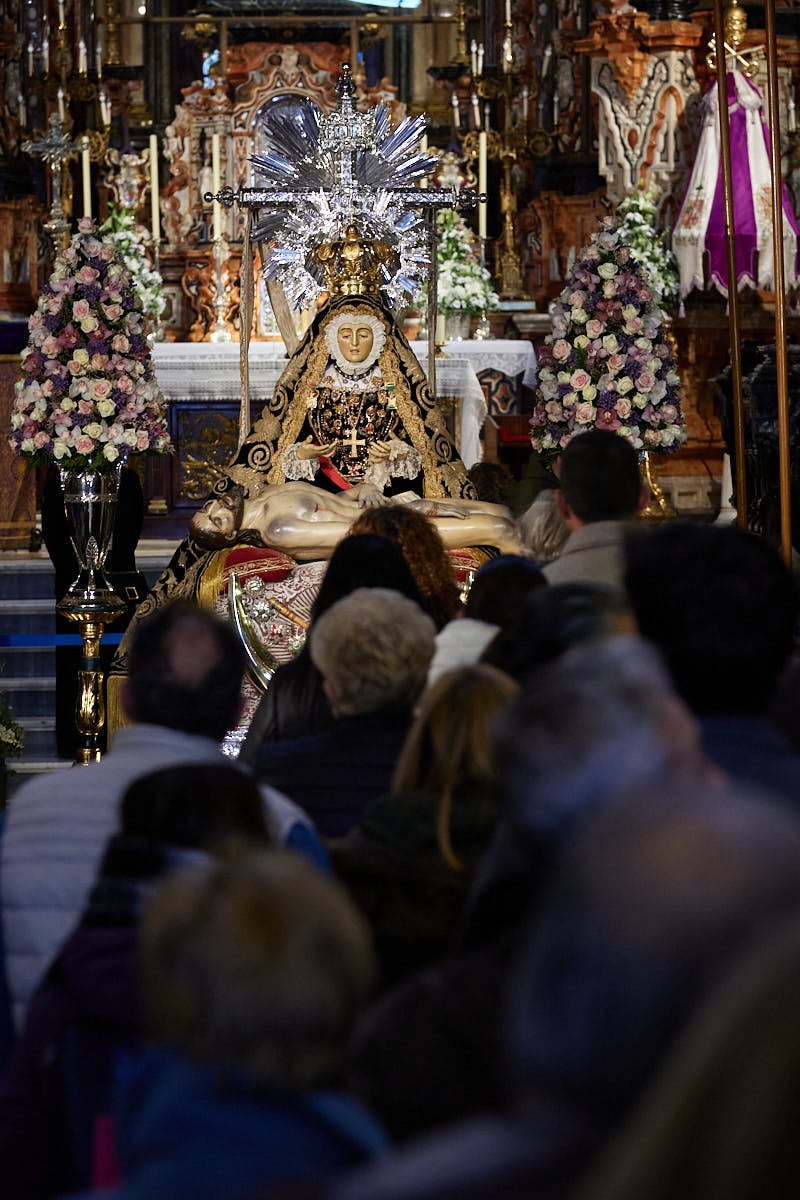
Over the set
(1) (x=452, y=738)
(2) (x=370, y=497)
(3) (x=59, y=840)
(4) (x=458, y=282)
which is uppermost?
(4) (x=458, y=282)

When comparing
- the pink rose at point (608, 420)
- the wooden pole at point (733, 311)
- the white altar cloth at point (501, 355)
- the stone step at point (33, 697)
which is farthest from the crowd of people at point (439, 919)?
the white altar cloth at point (501, 355)

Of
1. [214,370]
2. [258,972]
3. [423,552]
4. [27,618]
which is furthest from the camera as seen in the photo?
[214,370]

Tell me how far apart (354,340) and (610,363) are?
1189mm

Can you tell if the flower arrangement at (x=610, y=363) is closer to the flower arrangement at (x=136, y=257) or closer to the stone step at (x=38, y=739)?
the stone step at (x=38, y=739)

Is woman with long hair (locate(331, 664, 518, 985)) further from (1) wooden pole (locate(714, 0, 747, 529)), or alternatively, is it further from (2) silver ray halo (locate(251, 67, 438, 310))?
(2) silver ray halo (locate(251, 67, 438, 310))

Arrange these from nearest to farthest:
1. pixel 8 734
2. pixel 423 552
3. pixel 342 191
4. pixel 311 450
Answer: pixel 423 552, pixel 8 734, pixel 311 450, pixel 342 191

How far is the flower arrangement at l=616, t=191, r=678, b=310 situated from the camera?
39.3 feet

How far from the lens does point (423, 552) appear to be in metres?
5.51

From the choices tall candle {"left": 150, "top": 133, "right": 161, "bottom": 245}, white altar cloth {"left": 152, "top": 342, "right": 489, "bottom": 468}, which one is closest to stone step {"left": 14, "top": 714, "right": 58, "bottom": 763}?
white altar cloth {"left": 152, "top": 342, "right": 489, "bottom": 468}

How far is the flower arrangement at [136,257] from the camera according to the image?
527 inches

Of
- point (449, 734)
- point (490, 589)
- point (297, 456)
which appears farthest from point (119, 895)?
point (297, 456)

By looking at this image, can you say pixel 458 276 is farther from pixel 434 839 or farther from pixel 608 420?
pixel 434 839

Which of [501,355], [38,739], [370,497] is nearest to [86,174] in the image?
[501,355]

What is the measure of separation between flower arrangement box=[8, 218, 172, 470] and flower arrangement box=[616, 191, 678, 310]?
4.29 m
